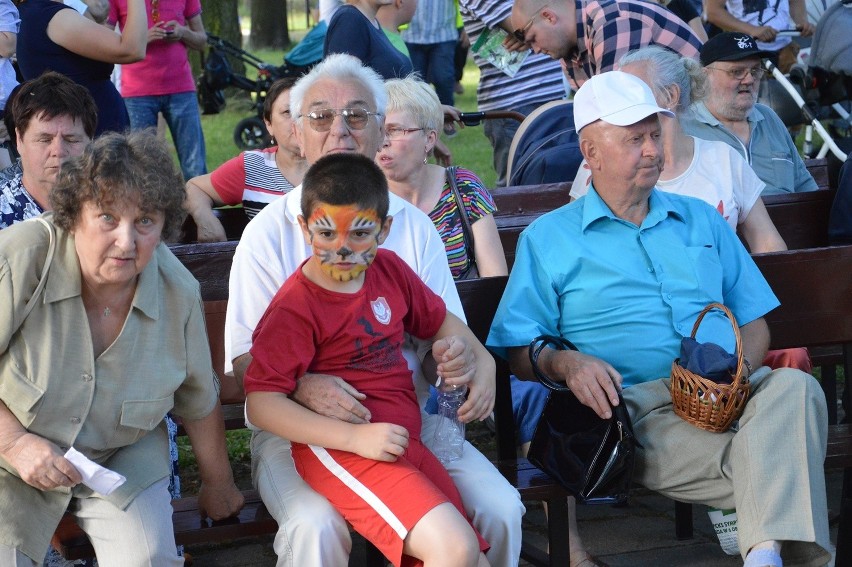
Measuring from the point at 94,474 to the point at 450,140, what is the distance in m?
10.9

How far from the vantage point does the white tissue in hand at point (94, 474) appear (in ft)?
9.22

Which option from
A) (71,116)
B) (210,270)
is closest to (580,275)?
(210,270)

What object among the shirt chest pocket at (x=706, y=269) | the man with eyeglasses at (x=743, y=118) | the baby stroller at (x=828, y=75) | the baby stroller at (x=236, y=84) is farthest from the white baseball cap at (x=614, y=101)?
the baby stroller at (x=236, y=84)

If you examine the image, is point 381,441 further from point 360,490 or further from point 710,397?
point 710,397

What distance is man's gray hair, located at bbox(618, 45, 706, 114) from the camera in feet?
15.5

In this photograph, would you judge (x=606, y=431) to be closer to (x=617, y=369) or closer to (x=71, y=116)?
(x=617, y=369)

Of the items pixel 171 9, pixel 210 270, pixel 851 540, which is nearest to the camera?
pixel 851 540

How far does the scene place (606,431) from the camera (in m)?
3.35

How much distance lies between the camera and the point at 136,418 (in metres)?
3.02

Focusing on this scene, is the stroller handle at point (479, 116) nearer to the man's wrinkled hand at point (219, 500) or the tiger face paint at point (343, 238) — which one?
the tiger face paint at point (343, 238)

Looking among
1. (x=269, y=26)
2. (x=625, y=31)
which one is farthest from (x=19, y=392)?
(x=269, y=26)

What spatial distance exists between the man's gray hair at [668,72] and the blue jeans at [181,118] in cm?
395

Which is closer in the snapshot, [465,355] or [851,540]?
[465,355]

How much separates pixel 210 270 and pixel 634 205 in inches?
58.9
